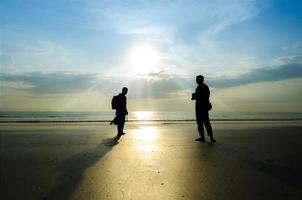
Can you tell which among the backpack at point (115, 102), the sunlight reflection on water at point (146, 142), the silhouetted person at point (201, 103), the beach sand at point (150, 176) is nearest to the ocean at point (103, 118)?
the backpack at point (115, 102)

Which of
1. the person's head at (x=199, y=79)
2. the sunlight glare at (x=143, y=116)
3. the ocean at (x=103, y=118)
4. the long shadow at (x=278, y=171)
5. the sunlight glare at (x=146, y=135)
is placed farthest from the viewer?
the sunlight glare at (x=143, y=116)

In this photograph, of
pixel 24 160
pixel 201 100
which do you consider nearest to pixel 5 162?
pixel 24 160

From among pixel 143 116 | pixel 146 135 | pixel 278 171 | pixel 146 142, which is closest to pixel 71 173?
pixel 278 171

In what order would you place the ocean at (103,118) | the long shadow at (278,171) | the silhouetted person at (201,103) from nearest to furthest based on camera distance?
the long shadow at (278,171)
the silhouetted person at (201,103)
the ocean at (103,118)

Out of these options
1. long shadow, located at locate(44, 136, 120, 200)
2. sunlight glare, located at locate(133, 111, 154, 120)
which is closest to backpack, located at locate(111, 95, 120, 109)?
long shadow, located at locate(44, 136, 120, 200)

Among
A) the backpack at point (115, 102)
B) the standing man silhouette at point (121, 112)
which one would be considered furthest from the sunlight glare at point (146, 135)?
the backpack at point (115, 102)

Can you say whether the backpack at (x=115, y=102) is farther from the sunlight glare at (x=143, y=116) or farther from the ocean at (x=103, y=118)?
the sunlight glare at (x=143, y=116)

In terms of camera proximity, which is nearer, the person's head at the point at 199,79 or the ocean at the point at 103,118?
the person's head at the point at 199,79

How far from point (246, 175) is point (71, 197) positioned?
2749 mm

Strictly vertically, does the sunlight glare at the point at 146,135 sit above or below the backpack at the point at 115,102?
below

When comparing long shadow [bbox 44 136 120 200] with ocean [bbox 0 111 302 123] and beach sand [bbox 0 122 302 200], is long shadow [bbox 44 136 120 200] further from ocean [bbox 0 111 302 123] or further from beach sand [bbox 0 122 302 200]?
ocean [bbox 0 111 302 123]

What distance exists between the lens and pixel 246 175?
4.44 m

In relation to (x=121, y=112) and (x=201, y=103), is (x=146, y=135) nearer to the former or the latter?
(x=121, y=112)

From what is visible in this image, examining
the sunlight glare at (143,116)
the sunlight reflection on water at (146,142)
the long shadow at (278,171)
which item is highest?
the sunlight glare at (143,116)
